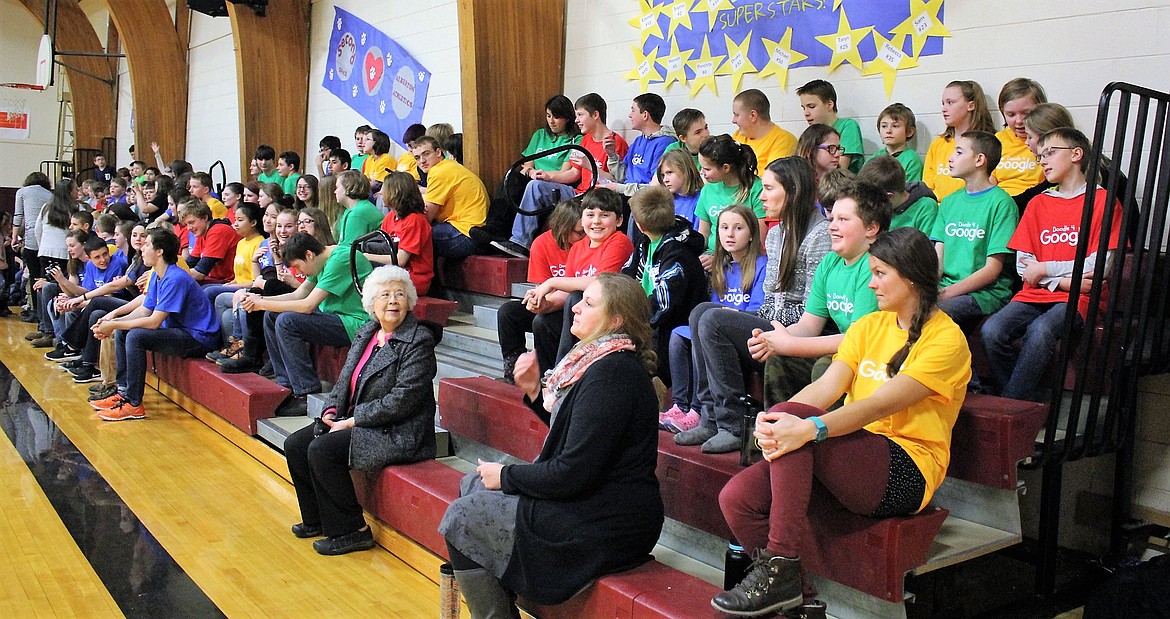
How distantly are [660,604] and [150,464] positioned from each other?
→ 316cm

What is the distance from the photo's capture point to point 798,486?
2227mm

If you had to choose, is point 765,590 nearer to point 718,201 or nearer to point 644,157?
point 718,201

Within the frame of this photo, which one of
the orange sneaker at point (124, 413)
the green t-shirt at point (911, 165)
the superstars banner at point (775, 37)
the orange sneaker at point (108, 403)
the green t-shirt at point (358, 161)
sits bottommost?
the orange sneaker at point (124, 413)

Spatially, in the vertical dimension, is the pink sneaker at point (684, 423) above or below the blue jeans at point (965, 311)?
below

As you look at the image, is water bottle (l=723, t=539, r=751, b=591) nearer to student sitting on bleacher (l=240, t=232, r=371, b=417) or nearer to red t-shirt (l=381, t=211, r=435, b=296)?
student sitting on bleacher (l=240, t=232, r=371, b=417)

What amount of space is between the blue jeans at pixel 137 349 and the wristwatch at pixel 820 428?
14.9 ft

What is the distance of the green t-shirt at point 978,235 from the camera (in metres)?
3.34

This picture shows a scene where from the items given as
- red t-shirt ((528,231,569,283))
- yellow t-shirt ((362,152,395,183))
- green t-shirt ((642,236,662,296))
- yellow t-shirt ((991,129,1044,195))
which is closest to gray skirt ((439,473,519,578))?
green t-shirt ((642,236,662,296))

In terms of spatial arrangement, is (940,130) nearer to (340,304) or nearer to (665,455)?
(665,455)

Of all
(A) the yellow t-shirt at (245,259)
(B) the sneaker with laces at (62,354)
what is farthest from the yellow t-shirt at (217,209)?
(A) the yellow t-shirt at (245,259)

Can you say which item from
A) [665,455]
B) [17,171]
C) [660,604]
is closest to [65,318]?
[665,455]

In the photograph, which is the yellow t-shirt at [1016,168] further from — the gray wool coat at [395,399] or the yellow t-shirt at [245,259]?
the yellow t-shirt at [245,259]

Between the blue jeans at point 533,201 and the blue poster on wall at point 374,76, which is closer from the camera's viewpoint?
the blue jeans at point 533,201

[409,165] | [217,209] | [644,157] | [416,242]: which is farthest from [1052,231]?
[217,209]
